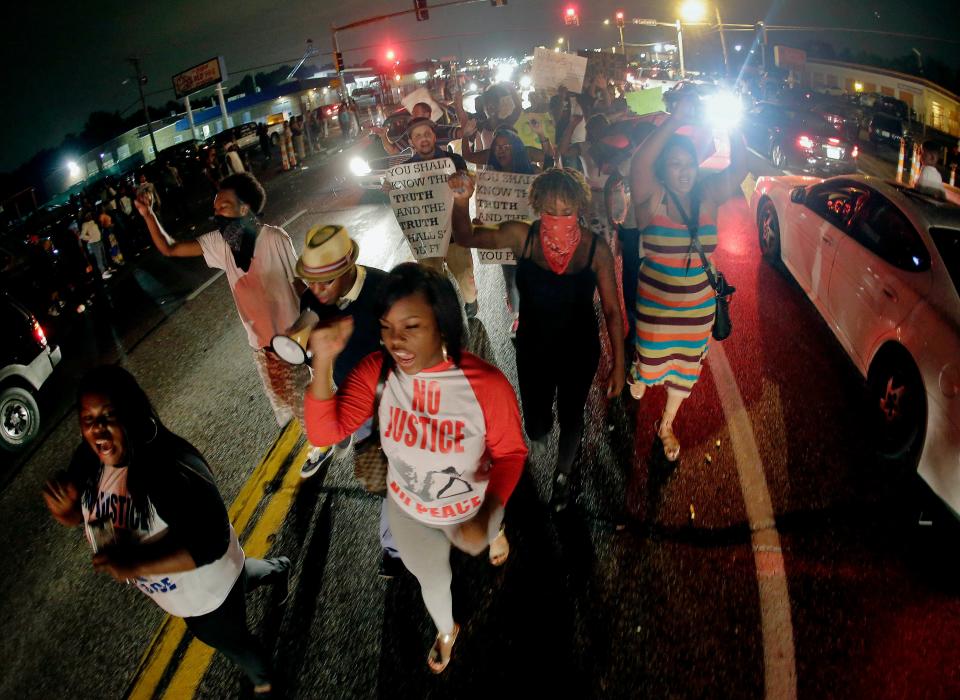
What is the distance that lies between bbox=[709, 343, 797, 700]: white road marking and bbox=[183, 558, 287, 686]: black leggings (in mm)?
2259

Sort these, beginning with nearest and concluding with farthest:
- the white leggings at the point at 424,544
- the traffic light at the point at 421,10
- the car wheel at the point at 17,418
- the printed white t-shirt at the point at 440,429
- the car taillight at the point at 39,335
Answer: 1. the printed white t-shirt at the point at 440,429
2. the white leggings at the point at 424,544
3. the car wheel at the point at 17,418
4. the car taillight at the point at 39,335
5. the traffic light at the point at 421,10

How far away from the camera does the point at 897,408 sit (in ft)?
12.8

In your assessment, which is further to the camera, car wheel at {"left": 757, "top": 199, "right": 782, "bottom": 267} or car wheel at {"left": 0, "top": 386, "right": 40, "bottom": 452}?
car wheel at {"left": 757, "top": 199, "right": 782, "bottom": 267}

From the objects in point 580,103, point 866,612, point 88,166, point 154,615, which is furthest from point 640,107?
point 88,166

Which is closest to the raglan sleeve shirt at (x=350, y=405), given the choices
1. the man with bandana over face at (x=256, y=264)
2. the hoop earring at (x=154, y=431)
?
the hoop earring at (x=154, y=431)

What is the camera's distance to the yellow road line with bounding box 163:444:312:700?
2863 mm

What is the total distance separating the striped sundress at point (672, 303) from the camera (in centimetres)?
356

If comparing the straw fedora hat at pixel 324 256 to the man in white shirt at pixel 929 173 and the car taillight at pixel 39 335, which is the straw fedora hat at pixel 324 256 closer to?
the car taillight at pixel 39 335

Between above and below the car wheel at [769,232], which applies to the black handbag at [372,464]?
above

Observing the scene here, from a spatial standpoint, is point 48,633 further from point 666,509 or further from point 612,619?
point 666,509

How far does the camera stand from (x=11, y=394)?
5613 millimetres

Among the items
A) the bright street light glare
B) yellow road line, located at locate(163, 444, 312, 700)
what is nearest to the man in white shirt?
yellow road line, located at locate(163, 444, 312, 700)

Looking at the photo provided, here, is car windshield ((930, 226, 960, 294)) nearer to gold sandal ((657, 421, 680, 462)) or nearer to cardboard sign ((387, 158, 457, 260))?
gold sandal ((657, 421, 680, 462))

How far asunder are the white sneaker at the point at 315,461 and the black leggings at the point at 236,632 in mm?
1521
